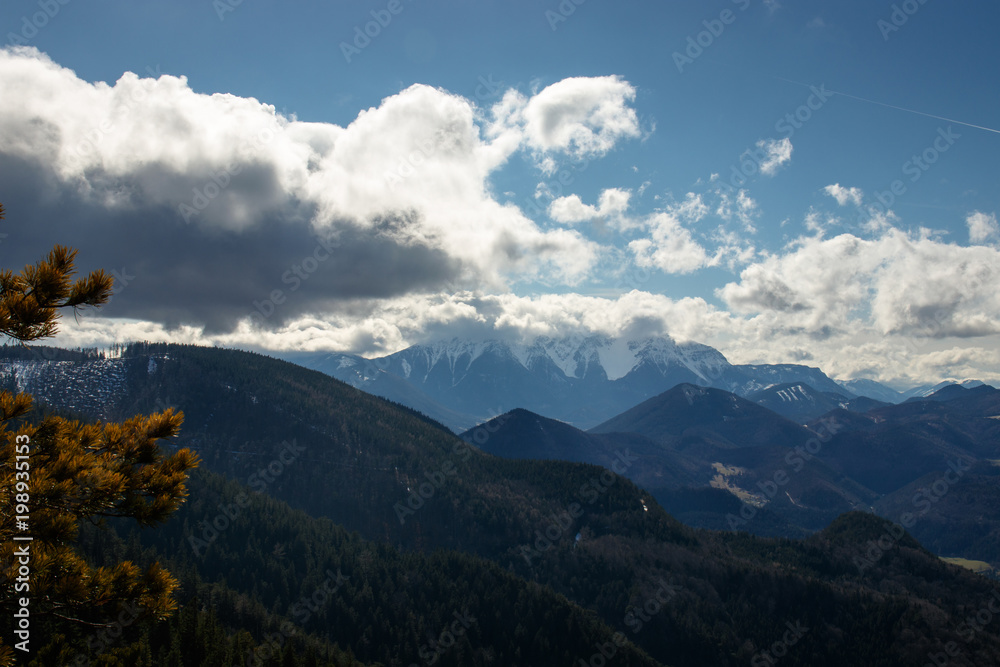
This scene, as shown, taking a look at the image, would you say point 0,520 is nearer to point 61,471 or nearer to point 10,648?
point 61,471

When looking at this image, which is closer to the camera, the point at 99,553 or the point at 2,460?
the point at 2,460

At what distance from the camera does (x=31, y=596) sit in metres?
15.2

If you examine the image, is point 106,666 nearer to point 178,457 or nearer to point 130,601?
point 130,601

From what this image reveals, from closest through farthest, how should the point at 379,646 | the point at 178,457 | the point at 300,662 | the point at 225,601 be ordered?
the point at 178,457 → the point at 300,662 → the point at 225,601 → the point at 379,646

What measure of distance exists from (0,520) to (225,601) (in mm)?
184018

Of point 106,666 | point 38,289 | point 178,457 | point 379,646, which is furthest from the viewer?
point 379,646

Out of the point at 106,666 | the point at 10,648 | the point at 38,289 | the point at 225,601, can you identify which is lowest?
the point at 225,601

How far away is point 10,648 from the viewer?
45.1 ft

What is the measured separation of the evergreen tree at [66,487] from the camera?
47.3ft

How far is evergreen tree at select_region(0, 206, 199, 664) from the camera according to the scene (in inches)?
567

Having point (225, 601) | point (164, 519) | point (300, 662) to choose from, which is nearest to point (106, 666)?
point (164, 519)

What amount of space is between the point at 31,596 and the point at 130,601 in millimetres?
2479

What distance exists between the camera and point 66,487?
14969 millimetres

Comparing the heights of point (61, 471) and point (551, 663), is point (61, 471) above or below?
above
